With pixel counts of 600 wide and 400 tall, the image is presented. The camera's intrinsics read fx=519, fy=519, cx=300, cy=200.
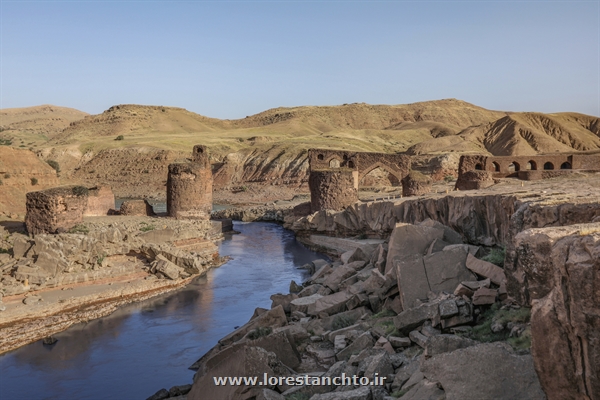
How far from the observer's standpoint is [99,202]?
2319 cm

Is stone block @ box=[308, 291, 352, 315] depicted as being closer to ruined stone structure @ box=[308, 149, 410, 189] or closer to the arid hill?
ruined stone structure @ box=[308, 149, 410, 189]

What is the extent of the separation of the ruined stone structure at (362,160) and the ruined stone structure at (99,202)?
1104 centimetres

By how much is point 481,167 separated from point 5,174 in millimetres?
22697

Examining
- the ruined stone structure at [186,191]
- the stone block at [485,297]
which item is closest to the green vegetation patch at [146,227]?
the ruined stone structure at [186,191]

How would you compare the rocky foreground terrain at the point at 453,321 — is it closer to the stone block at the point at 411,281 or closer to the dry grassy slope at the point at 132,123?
the stone block at the point at 411,281

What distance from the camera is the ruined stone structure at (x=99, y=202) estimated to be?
22.3 metres

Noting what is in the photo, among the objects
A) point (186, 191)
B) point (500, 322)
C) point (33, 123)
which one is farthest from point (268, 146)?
point (33, 123)

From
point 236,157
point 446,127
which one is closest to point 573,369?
point 236,157

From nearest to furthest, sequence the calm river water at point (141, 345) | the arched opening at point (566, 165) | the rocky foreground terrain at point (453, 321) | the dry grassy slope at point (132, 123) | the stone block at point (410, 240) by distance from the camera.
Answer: the rocky foreground terrain at point (453, 321) → the stone block at point (410, 240) → the calm river water at point (141, 345) → the arched opening at point (566, 165) → the dry grassy slope at point (132, 123)

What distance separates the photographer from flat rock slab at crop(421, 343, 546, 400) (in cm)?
392

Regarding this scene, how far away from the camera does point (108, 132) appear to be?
73625 millimetres

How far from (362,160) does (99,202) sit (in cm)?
1575

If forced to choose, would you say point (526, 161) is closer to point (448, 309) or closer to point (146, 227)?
point (146, 227)

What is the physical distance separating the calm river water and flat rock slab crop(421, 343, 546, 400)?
6474 millimetres
